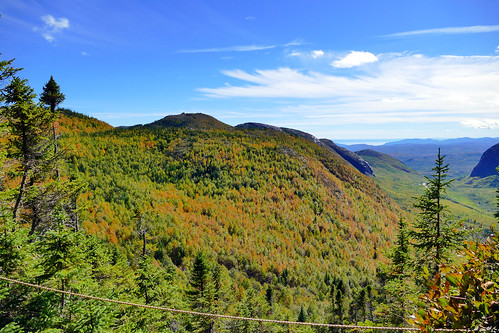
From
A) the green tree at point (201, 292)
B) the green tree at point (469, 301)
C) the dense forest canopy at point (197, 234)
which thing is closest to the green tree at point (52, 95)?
the dense forest canopy at point (197, 234)

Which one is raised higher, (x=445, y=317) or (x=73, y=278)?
(x=445, y=317)

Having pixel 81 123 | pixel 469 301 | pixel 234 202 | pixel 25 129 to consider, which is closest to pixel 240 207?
pixel 234 202

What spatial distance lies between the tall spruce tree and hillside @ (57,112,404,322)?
36558 mm

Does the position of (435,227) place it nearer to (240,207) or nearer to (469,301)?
(469,301)

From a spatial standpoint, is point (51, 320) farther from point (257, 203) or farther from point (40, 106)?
point (257, 203)

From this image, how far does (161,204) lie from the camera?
8394cm

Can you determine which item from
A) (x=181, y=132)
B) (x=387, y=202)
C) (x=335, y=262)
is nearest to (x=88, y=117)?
(x=181, y=132)

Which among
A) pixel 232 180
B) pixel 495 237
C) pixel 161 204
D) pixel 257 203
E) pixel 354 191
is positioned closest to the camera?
pixel 495 237

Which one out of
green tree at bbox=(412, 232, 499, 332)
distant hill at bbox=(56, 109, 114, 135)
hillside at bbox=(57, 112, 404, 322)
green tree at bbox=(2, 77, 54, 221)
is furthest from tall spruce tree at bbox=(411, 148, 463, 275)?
distant hill at bbox=(56, 109, 114, 135)

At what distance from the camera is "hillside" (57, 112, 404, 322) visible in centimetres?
6738

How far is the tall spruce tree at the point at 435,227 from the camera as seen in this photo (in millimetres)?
12836

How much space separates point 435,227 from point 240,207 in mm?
92464

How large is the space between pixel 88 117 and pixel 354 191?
17068cm

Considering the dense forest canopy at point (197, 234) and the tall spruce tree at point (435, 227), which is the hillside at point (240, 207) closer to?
the dense forest canopy at point (197, 234)
